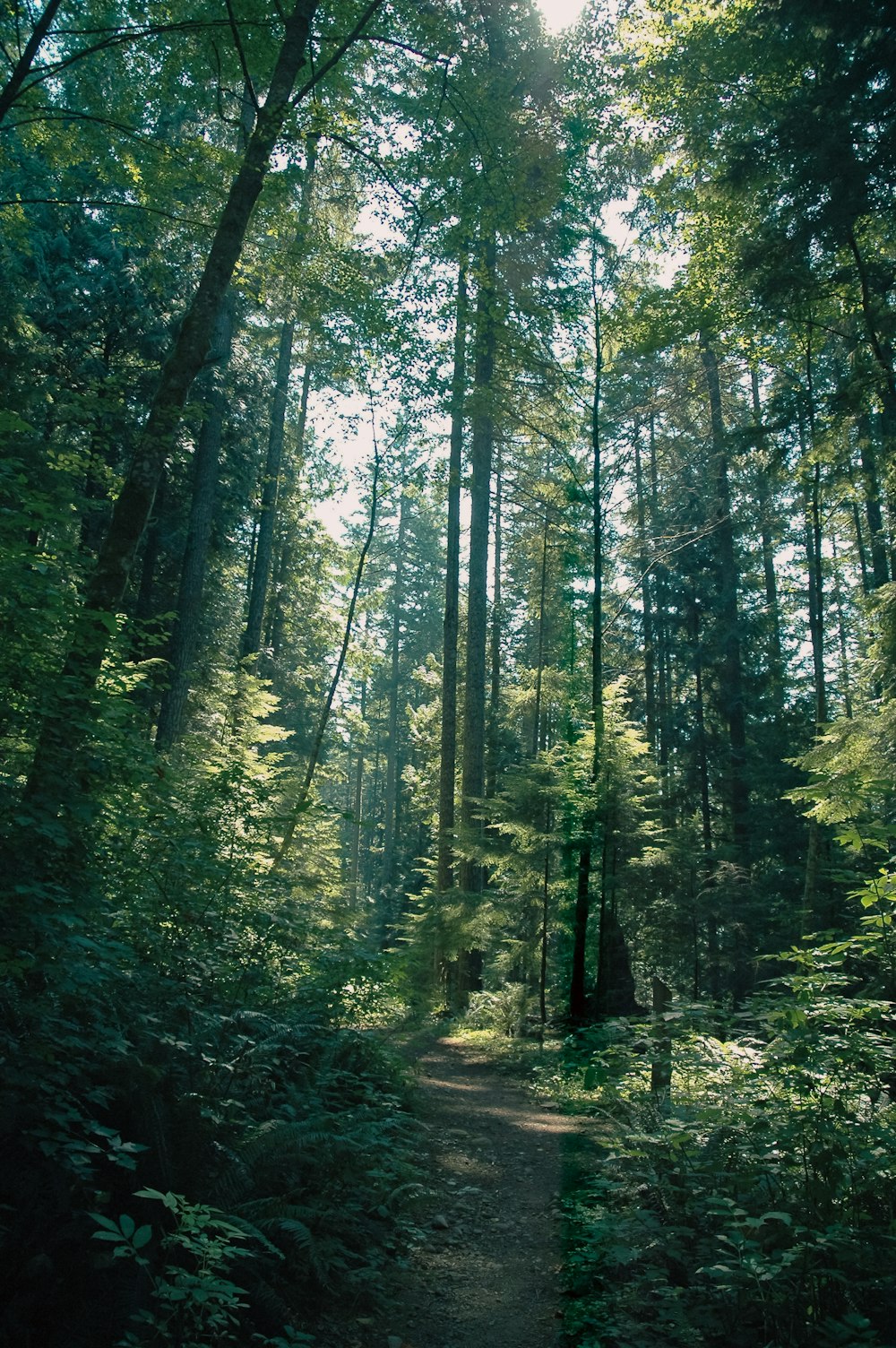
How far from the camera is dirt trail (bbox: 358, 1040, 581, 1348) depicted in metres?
3.96

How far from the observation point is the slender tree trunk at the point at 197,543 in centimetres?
1396

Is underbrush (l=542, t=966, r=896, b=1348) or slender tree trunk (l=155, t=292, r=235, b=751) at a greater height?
slender tree trunk (l=155, t=292, r=235, b=751)

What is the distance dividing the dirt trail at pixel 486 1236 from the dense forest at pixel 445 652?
0.79 feet

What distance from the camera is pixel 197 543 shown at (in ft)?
49.8

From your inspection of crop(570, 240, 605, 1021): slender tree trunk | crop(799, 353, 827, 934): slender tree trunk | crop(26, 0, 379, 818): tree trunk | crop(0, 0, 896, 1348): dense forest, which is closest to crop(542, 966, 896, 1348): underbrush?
crop(0, 0, 896, 1348): dense forest

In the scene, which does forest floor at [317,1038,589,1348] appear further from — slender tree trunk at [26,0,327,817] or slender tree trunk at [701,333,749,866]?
slender tree trunk at [701,333,749,866]

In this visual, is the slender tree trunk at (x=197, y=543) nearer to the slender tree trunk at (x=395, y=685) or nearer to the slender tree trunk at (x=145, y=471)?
the slender tree trunk at (x=145, y=471)

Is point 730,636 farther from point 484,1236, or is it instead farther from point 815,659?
point 484,1236

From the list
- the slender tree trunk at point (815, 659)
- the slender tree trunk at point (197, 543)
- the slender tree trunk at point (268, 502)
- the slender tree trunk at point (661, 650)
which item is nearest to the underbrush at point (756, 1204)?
the slender tree trunk at point (815, 659)

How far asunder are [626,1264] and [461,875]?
1134cm

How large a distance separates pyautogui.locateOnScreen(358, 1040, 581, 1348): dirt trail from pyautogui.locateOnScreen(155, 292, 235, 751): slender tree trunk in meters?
Answer: 7.84

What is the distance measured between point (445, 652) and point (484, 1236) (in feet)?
43.4

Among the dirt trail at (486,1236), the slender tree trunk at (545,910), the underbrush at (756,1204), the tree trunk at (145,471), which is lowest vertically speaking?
the dirt trail at (486,1236)

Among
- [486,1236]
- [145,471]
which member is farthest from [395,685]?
[486,1236]
